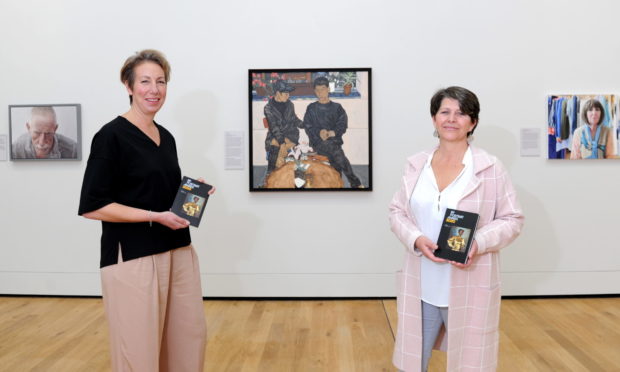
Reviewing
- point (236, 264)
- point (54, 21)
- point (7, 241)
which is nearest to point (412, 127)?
point (236, 264)

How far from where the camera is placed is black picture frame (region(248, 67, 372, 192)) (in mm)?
4676

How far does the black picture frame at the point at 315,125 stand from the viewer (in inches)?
184

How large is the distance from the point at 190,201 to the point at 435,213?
121 centimetres

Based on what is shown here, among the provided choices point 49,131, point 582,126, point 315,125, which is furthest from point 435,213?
point 49,131

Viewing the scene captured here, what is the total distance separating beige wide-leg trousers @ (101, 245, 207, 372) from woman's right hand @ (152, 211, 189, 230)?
0.15m

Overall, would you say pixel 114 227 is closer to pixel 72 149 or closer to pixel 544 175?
pixel 72 149

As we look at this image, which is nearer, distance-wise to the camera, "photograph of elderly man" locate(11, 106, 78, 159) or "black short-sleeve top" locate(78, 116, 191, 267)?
"black short-sleeve top" locate(78, 116, 191, 267)

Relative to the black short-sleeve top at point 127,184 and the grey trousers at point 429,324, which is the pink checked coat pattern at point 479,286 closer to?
the grey trousers at point 429,324

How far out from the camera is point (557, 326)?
12.9 ft

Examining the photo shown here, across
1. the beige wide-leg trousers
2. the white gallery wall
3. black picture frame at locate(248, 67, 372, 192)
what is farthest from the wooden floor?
black picture frame at locate(248, 67, 372, 192)

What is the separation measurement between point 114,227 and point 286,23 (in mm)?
3195

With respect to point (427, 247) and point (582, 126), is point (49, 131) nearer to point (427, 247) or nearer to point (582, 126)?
point (427, 247)

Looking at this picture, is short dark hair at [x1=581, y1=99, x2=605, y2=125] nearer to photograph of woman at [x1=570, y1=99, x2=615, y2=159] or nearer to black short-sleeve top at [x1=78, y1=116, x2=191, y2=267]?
photograph of woman at [x1=570, y1=99, x2=615, y2=159]

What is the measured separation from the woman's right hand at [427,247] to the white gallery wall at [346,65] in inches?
99.6
